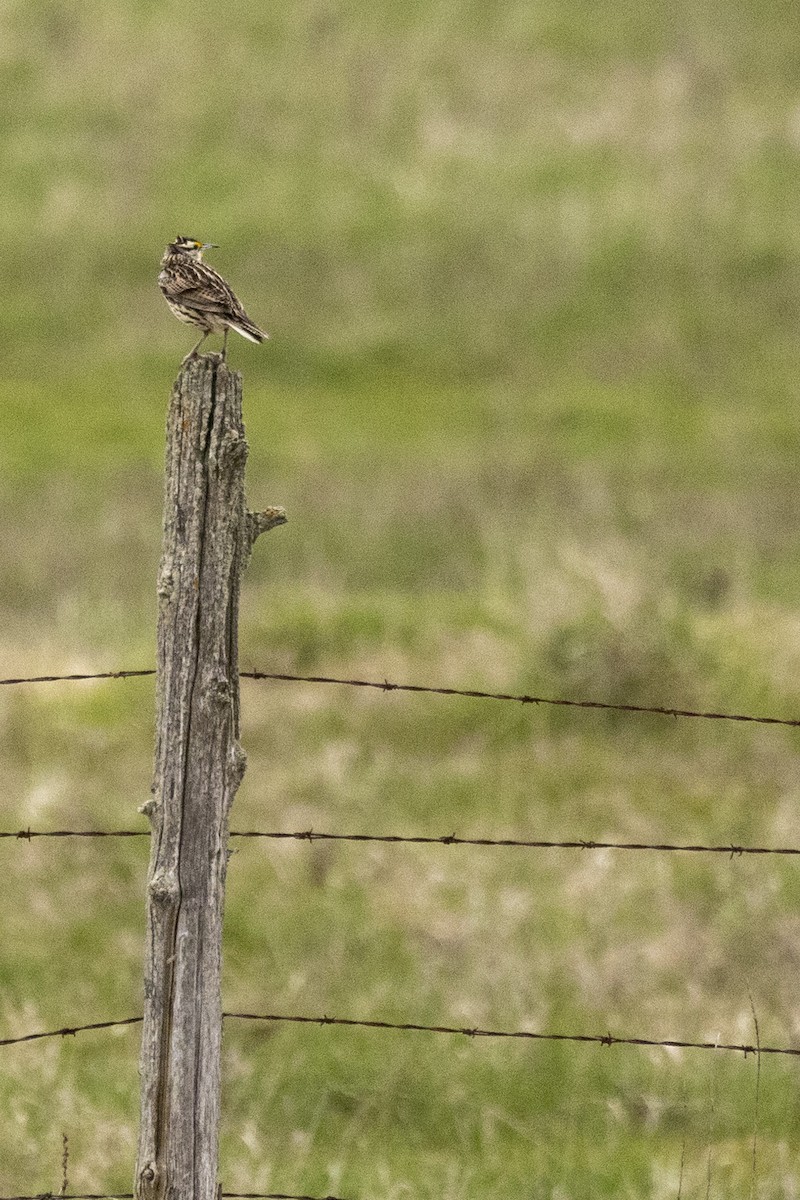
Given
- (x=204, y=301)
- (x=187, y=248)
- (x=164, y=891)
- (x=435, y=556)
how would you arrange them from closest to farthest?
(x=164, y=891) < (x=204, y=301) < (x=187, y=248) < (x=435, y=556)

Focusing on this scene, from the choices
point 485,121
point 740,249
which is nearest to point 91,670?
point 740,249

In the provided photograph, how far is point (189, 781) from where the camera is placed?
5348 millimetres

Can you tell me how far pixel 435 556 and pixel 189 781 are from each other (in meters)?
15.9

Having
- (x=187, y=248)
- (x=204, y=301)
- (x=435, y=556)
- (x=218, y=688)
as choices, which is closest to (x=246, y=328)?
(x=204, y=301)

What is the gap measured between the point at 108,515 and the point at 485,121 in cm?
1629

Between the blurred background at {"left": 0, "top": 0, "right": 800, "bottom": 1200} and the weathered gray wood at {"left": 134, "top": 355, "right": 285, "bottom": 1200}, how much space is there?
2048 millimetres

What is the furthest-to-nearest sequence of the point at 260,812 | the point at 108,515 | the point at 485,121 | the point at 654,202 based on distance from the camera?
the point at 485,121 → the point at 654,202 → the point at 108,515 → the point at 260,812

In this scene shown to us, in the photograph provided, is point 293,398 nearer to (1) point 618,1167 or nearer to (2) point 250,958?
(2) point 250,958

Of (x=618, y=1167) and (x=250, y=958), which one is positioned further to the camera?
(x=250, y=958)

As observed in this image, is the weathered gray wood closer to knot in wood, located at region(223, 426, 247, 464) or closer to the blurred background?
knot in wood, located at region(223, 426, 247, 464)

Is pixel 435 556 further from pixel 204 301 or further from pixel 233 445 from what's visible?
pixel 233 445

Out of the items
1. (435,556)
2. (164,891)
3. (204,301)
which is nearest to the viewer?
(164,891)

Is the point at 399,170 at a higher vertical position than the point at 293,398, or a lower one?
higher

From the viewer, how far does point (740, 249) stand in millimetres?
33500
